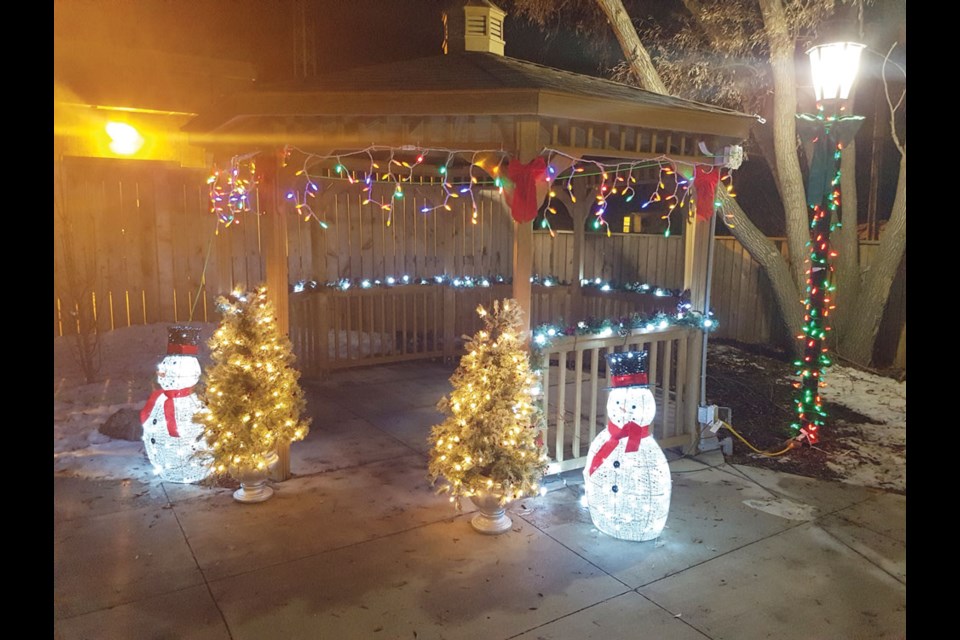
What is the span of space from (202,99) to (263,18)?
191 centimetres

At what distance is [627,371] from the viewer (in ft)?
13.6

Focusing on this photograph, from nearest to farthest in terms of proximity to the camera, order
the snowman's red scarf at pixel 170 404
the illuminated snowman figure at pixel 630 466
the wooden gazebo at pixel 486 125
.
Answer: the illuminated snowman figure at pixel 630 466 → the wooden gazebo at pixel 486 125 → the snowman's red scarf at pixel 170 404

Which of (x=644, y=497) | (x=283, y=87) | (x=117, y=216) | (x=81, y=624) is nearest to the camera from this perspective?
(x=81, y=624)

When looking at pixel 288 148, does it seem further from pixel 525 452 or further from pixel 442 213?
pixel 442 213

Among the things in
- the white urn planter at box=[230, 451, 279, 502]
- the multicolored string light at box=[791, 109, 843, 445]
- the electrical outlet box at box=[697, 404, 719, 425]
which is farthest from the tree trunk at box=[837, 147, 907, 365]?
the white urn planter at box=[230, 451, 279, 502]

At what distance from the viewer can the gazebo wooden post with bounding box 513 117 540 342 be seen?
4.51 metres

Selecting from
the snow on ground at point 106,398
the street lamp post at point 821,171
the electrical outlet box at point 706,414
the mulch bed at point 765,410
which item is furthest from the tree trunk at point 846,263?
the snow on ground at point 106,398

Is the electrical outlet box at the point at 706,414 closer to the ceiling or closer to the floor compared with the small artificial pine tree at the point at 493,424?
closer to the floor

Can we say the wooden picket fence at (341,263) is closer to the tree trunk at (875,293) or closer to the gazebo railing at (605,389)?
the tree trunk at (875,293)

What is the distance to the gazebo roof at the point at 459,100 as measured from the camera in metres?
4.36

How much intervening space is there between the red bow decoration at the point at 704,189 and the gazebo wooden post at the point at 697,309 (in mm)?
69

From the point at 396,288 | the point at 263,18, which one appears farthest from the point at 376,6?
the point at 396,288

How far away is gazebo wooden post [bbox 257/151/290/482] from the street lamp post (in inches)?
177

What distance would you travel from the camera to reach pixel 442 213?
10.5 m
